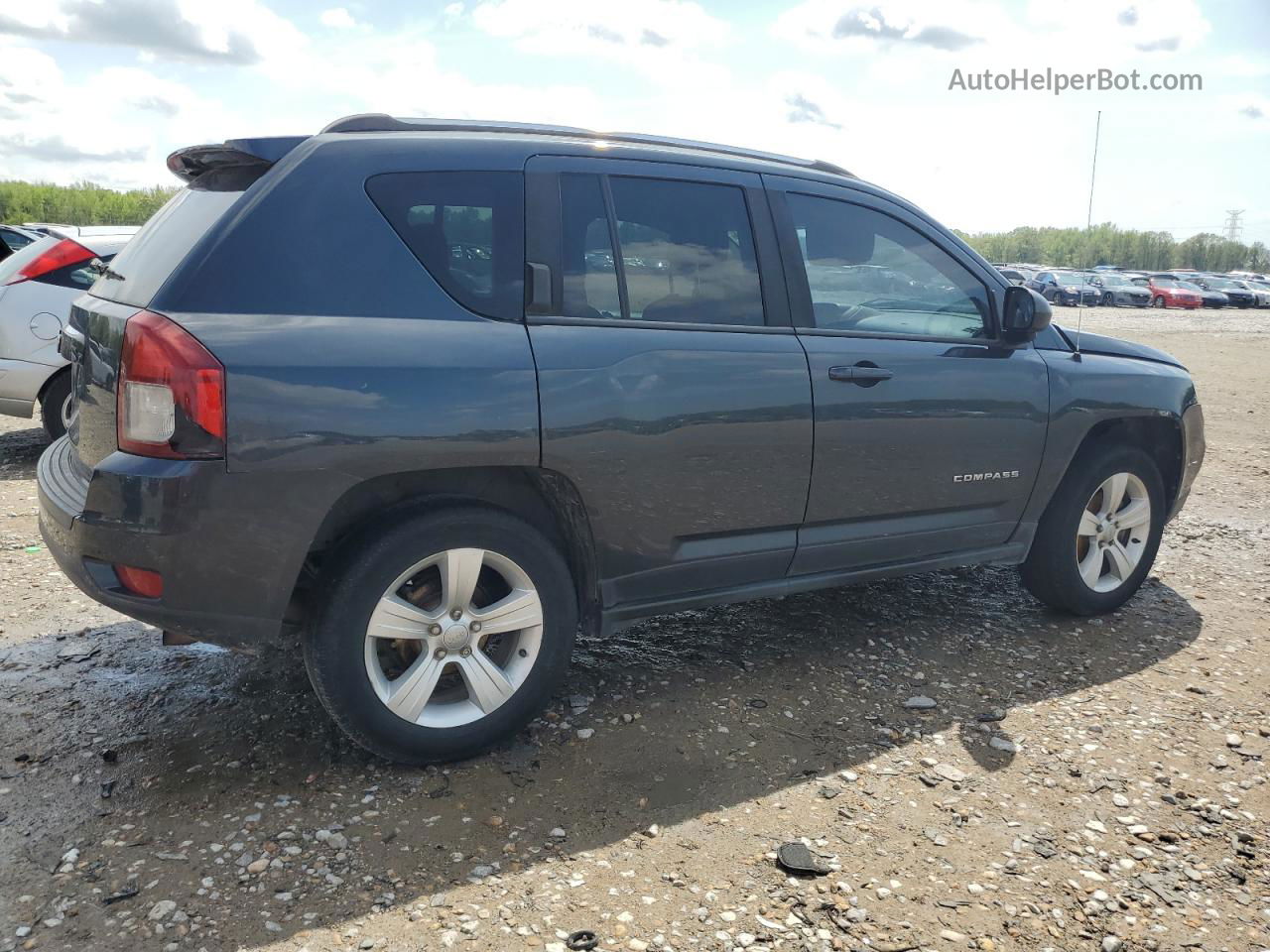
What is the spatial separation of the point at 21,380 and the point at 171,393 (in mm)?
5400

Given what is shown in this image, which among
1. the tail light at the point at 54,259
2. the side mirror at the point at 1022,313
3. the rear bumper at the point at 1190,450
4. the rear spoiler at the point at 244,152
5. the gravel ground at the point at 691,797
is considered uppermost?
the rear spoiler at the point at 244,152

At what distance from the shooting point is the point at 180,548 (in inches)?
111

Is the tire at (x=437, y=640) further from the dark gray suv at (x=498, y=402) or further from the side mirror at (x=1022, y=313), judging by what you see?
the side mirror at (x=1022, y=313)

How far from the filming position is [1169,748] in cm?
359

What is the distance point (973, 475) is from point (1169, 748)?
122cm

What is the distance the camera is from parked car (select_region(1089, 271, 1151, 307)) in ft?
138

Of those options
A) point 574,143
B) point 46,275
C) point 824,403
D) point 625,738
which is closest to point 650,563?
point 625,738

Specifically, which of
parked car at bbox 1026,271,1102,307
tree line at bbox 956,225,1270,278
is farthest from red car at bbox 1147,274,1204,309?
tree line at bbox 956,225,1270,278

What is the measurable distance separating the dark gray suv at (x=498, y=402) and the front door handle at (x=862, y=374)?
0.04 ft

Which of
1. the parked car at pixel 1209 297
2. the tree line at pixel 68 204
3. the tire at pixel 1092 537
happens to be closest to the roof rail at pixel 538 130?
the tire at pixel 1092 537

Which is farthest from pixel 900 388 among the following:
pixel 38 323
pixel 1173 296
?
pixel 1173 296

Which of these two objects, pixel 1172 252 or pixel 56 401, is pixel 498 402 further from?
pixel 1172 252

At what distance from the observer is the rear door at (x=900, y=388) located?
3.82 m

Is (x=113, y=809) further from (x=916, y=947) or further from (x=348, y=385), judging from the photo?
(x=916, y=947)
